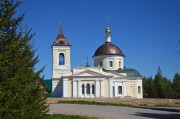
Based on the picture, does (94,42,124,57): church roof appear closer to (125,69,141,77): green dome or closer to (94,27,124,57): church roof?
(94,27,124,57): church roof

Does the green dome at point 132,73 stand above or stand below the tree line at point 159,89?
above

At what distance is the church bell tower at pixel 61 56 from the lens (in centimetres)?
6069

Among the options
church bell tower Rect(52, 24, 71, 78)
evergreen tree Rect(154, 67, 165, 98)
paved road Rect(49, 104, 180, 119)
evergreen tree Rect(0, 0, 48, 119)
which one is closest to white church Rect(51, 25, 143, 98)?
church bell tower Rect(52, 24, 71, 78)

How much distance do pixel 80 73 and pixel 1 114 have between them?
50897 mm

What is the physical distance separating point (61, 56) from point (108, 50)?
9.47 metres

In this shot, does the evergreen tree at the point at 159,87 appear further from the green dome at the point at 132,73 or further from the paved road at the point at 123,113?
the paved road at the point at 123,113

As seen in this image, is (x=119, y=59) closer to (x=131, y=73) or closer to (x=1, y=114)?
(x=131, y=73)

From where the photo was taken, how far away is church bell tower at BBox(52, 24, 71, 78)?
6069 centimetres

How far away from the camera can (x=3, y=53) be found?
7.34 metres

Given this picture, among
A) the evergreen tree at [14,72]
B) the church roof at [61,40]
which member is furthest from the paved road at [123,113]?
the church roof at [61,40]

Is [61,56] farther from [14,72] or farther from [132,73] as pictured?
[14,72]

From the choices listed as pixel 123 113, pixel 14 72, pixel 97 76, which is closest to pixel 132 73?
pixel 97 76

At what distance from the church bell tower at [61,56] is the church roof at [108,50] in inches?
286

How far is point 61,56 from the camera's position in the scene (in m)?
61.7
